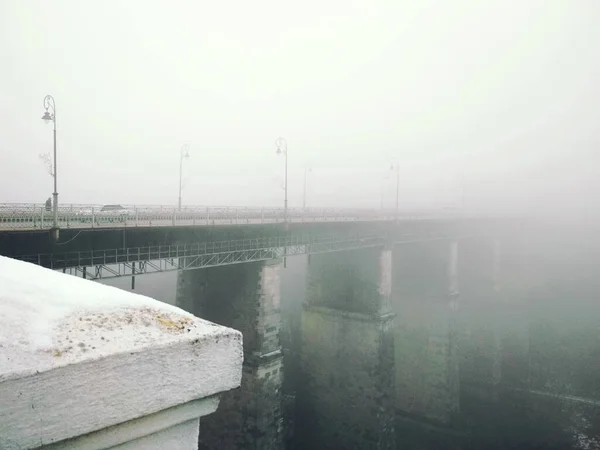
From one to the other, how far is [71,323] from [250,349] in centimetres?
1607

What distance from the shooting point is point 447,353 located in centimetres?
2814

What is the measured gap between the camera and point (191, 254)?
1619cm

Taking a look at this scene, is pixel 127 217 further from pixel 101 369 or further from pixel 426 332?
pixel 426 332

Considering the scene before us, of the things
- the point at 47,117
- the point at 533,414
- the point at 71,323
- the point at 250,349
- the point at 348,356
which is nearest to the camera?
the point at 71,323

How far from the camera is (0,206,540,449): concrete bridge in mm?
15297

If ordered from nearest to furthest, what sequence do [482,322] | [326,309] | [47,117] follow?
[47,117]
[326,309]
[482,322]

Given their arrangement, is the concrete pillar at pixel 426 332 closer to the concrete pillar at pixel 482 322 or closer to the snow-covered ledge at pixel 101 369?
the concrete pillar at pixel 482 322

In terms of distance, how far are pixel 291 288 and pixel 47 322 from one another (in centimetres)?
5624

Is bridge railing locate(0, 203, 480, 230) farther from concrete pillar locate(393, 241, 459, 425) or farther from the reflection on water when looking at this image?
concrete pillar locate(393, 241, 459, 425)

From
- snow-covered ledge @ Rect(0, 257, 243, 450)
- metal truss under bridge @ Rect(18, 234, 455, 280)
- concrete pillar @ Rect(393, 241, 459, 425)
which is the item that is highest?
snow-covered ledge @ Rect(0, 257, 243, 450)

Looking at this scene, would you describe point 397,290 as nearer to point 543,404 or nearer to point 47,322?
point 543,404

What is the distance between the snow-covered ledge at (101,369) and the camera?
1.25 m

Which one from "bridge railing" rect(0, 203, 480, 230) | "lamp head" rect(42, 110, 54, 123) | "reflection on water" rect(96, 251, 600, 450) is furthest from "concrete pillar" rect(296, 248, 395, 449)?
"lamp head" rect(42, 110, 54, 123)

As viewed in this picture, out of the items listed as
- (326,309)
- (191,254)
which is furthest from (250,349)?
(326,309)
